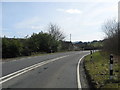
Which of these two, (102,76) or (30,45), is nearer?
(102,76)

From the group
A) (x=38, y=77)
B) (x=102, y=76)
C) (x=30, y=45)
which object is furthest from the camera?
(x=30, y=45)

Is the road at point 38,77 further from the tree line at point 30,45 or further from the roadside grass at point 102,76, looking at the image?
the tree line at point 30,45

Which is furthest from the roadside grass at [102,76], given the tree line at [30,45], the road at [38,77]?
the tree line at [30,45]

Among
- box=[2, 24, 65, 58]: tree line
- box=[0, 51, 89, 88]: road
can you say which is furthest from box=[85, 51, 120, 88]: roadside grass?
box=[2, 24, 65, 58]: tree line

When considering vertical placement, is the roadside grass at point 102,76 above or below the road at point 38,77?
above

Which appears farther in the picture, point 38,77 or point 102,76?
point 38,77

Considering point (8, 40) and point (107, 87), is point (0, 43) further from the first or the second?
point (107, 87)

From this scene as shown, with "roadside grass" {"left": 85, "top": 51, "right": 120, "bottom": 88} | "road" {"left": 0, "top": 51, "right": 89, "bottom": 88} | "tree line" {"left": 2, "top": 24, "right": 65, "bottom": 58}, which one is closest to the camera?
"roadside grass" {"left": 85, "top": 51, "right": 120, "bottom": 88}

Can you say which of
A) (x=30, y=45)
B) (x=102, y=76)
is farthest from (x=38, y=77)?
(x=30, y=45)

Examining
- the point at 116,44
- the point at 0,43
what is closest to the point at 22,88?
the point at 116,44

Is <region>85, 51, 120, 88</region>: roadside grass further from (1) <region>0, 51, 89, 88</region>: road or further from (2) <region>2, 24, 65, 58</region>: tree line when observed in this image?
(2) <region>2, 24, 65, 58</region>: tree line

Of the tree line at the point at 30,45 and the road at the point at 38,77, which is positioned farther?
the tree line at the point at 30,45

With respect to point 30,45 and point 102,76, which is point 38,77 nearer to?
point 102,76

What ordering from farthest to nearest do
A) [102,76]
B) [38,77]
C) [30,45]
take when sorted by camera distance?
[30,45] < [38,77] < [102,76]
